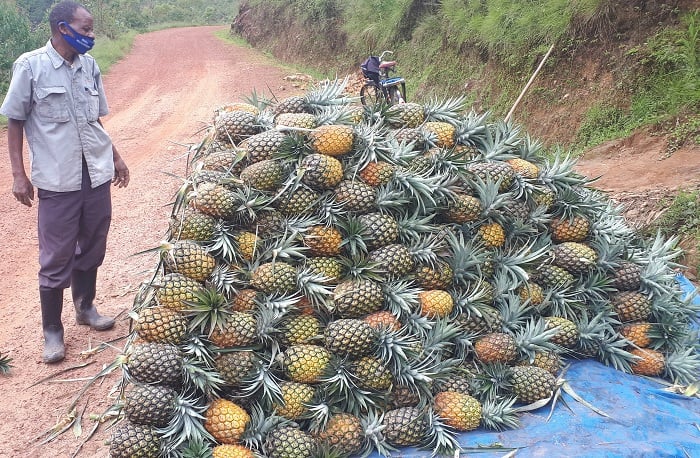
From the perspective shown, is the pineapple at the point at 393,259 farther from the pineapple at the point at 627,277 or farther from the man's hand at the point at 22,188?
the man's hand at the point at 22,188

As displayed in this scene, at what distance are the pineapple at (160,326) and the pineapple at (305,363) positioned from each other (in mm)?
576

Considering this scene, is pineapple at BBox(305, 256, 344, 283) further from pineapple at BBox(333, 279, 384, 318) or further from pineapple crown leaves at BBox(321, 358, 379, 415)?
pineapple crown leaves at BBox(321, 358, 379, 415)

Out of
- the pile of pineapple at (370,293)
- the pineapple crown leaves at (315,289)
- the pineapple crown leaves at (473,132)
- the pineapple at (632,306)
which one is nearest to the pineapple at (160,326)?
the pile of pineapple at (370,293)

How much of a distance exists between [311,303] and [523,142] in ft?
7.42

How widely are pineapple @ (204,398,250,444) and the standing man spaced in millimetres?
1997

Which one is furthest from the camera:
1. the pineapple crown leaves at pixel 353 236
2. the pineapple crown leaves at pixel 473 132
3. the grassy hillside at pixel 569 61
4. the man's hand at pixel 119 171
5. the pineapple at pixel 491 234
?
the grassy hillside at pixel 569 61

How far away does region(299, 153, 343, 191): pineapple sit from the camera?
3477mm

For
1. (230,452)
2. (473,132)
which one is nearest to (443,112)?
(473,132)

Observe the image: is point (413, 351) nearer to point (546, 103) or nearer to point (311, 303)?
point (311, 303)

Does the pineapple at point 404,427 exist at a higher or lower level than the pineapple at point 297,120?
lower

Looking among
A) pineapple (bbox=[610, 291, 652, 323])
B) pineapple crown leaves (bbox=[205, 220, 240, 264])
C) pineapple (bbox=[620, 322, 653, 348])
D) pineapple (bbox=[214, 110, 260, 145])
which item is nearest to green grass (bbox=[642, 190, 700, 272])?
pineapple (bbox=[610, 291, 652, 323])

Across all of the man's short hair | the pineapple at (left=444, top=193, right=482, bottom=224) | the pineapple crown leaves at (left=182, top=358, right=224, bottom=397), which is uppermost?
the man's short hair

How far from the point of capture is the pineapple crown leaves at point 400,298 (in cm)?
328

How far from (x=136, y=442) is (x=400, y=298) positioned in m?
1.57
